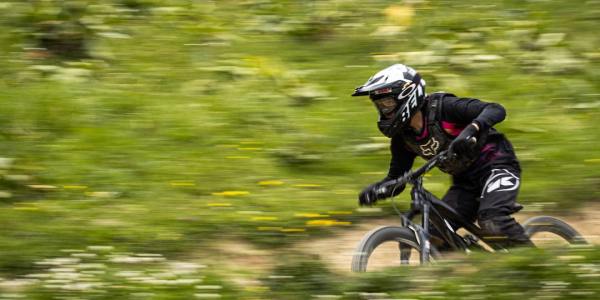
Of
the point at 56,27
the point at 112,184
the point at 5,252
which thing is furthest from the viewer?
the point at 56,27

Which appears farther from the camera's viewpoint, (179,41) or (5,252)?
(179,41)

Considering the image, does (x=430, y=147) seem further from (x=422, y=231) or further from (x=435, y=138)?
(x=422, y=231)

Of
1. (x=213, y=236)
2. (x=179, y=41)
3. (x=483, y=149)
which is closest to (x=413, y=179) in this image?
(x=483, y=149)

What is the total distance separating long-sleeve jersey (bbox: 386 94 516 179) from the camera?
664cm

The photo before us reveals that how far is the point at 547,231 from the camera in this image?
734 cm

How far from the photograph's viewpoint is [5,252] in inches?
298

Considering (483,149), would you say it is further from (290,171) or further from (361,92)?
(290,171)

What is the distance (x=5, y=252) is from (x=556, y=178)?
497 centimetres

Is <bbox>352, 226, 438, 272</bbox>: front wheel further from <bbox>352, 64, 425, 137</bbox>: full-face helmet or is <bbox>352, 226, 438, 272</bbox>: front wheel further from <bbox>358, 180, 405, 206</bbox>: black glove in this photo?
<bbox>352, 64, 425, 137</bbox>: full-face helmet

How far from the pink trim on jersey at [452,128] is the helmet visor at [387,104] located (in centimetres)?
39

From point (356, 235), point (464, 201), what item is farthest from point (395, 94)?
point (356, 235)

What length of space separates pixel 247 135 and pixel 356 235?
6.62 ft

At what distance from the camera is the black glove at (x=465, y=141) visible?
6.43 metres

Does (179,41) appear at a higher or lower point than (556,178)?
higher
